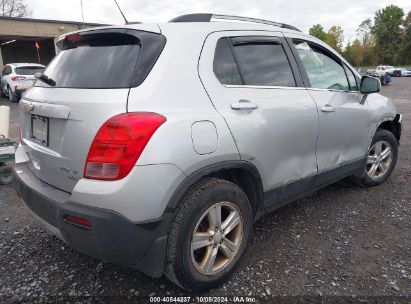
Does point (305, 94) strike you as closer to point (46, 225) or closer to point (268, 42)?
point (268, 42)

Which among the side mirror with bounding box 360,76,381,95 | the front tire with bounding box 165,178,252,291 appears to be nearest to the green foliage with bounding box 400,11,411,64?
the side mirror with bounding box 360,76,381,95

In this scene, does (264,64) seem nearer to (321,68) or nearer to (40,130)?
(321,68)

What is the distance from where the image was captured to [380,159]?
4.30 meters

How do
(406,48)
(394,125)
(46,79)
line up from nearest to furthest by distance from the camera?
1. (46,79)
2. (394,125)
3. (406,48)

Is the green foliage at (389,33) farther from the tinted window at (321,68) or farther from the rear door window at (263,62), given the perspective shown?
the rear door window at (263,62)

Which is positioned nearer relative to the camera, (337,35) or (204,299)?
(204,299)

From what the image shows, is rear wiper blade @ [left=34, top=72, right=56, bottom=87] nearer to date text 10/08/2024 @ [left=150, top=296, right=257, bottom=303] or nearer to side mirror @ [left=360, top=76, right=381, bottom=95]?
date text 10/08/2024 @ [left=150, top=296, right=257, bottom=303]

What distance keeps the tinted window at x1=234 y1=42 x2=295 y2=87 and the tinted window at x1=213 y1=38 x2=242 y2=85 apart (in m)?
0.07

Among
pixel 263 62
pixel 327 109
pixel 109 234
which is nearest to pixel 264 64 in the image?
pixel 263 62

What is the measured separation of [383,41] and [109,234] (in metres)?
81.9

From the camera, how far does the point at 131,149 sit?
6.31 feet

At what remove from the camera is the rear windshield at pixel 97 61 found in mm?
2133

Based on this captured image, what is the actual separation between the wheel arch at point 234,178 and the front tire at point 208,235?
82 mm

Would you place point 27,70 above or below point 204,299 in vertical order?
below
